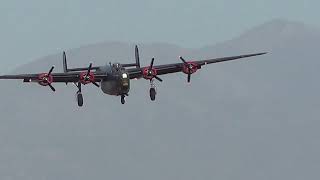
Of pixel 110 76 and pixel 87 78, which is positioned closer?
pixel 110 76

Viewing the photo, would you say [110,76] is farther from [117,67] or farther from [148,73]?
[148,73]

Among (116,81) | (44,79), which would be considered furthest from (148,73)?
(44,79)

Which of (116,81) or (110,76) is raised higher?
(110,76)

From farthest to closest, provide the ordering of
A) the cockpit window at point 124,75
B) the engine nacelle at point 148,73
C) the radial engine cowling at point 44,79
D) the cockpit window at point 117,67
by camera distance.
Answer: the engine nacelle at point 148,73 < the cockpit window at point 117,67 < the cockpit window at point 124,75 < the radial engine cowling at point 44,79

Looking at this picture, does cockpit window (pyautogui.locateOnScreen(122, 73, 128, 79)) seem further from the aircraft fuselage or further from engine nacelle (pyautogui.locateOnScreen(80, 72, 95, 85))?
engine nacelle (pyautogui.locateOnScreen(80, 72, 95, 85))

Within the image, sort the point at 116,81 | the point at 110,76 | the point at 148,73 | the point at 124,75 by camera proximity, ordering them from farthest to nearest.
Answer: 1. the point at 148,73
2. the point at 110,76
3. the point at 124,75
4. the point at 116,81

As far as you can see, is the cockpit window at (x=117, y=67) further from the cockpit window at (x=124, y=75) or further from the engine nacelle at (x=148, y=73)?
the engine nacelle at (x=148, y=73)

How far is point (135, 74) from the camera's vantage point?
122m

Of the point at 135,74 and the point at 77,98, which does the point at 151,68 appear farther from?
the point at 77,98

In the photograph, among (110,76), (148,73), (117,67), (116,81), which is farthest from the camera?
(148,73)

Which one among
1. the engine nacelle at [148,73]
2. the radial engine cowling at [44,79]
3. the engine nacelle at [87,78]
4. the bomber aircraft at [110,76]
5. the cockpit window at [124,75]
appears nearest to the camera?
the radial engine cowling at [44,79]

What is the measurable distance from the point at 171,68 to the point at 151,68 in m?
4.60

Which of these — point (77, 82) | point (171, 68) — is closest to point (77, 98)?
point (77, 82)

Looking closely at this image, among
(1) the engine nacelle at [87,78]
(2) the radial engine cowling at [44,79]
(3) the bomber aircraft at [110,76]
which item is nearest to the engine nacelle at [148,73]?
(3) the bomber aircraft at [110,76]
